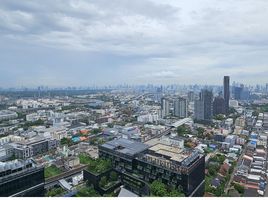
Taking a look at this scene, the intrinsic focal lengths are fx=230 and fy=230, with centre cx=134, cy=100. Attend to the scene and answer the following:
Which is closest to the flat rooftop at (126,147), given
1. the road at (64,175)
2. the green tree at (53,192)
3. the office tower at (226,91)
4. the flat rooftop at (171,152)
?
the flat rooftop at (171,152)

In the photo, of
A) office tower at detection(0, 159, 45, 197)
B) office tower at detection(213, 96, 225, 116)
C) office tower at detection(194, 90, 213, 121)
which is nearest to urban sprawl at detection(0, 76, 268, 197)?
office tower at detection(0, 159, 45, 197)

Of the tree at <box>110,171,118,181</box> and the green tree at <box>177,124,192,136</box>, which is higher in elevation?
the tree at <box>110,171,118,181</box>

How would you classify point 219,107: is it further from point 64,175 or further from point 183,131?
point 64,175

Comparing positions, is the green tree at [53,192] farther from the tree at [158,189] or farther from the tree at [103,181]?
the tree at [158,189]

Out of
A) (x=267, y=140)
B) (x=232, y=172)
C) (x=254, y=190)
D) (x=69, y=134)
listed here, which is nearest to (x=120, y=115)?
(x=69, y=134)

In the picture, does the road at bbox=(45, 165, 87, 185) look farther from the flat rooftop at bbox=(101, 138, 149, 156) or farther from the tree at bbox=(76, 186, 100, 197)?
the flat rooftop at bbox=(101, 138, 149, 156)

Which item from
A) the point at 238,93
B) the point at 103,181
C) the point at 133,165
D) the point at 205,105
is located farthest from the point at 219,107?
the point at 103,181
